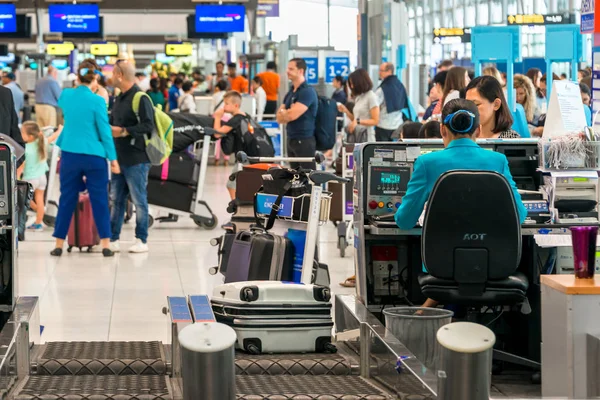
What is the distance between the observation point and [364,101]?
11383mm

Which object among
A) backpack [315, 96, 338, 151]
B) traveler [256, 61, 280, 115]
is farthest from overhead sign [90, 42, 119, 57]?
backpack [315, 96, 338, 151]

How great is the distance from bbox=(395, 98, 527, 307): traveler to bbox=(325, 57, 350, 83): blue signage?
53.1ft

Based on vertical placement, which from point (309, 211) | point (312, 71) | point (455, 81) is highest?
point (312, 71)

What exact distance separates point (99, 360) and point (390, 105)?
7.02m

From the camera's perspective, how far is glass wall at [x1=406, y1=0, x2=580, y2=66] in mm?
29938

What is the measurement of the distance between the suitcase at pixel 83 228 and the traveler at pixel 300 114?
200 cm

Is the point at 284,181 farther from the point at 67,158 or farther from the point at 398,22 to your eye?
the point at 398,22

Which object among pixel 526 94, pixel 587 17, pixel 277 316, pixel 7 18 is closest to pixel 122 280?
pixel 277 316

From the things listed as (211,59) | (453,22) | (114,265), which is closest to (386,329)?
(114,265)

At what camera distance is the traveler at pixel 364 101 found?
11.2 m

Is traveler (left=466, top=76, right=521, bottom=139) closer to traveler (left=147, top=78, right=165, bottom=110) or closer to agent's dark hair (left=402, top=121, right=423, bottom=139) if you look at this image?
agent's dark hair (left=402, top=121, right=423, bottom=139)

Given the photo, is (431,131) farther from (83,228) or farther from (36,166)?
(36,166)

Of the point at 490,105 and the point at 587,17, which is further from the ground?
the point at 587,17

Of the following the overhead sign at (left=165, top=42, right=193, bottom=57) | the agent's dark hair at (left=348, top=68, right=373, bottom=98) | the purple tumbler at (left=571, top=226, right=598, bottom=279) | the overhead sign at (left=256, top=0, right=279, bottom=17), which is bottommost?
the purple tumbler at (left=571, top=226, right=598, bottom=279)
